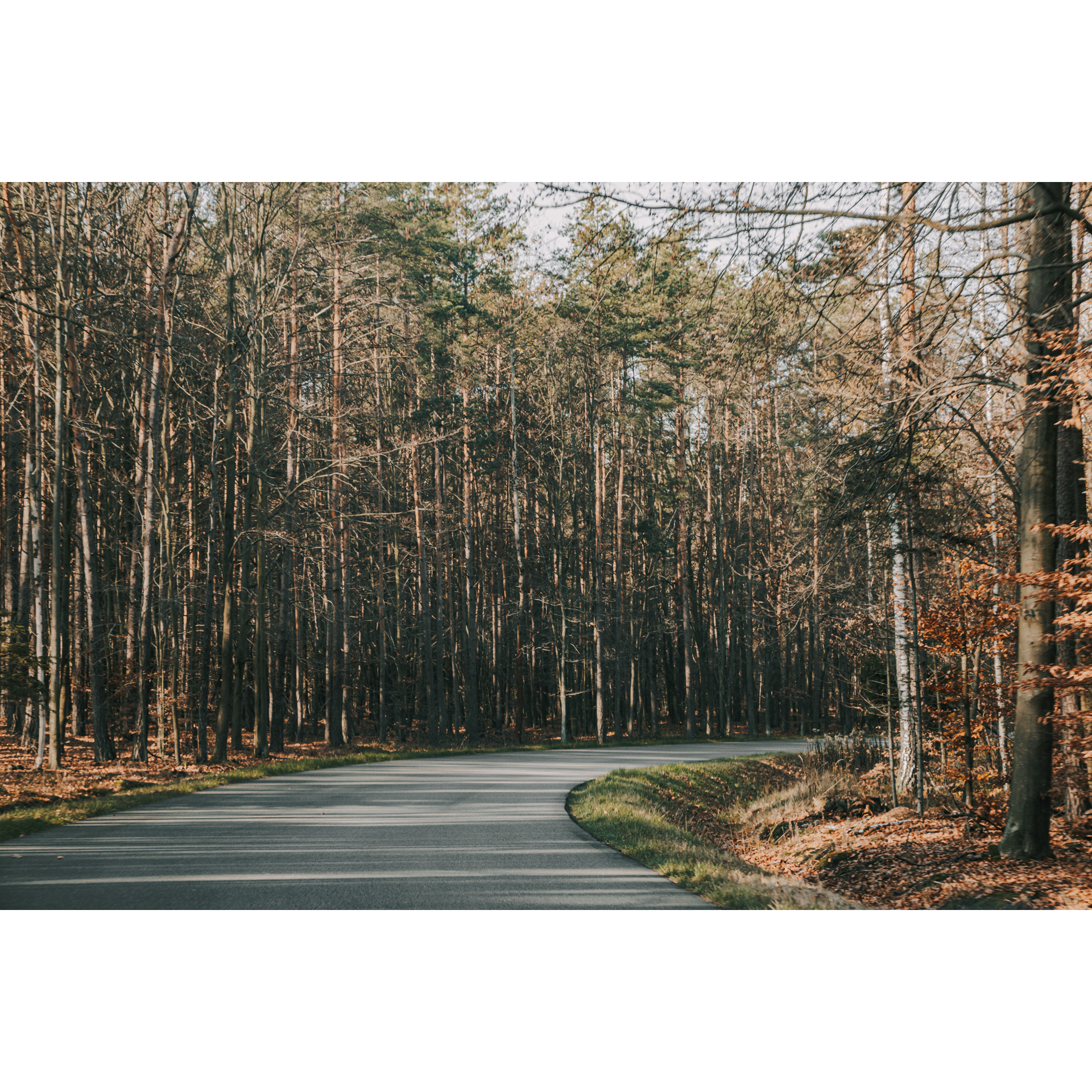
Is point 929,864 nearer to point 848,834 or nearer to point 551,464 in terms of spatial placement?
point 848,834

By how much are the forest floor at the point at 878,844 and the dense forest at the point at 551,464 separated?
488 millimetres

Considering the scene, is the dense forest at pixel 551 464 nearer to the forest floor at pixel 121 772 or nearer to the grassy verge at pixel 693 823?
the forest floor at pixel 121 772

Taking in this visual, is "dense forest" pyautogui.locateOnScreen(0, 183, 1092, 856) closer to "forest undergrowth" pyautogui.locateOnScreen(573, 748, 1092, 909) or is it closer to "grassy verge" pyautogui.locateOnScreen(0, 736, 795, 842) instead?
"forest undergrowth" pyautogui.locateOnScreen(573, 748, 1092, 909)

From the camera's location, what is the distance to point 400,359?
68.5 ft

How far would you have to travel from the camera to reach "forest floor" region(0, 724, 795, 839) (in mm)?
9039

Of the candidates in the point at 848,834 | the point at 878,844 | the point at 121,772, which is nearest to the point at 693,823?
the point at 848,834

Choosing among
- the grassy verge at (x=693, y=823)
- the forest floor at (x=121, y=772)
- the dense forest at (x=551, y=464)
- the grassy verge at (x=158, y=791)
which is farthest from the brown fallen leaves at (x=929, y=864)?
the forest floor at (x=121, y=772)

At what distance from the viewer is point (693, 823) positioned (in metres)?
12.0

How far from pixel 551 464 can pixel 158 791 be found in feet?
60.1

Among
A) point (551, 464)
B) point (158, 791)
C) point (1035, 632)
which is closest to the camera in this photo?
point (1035, 632)

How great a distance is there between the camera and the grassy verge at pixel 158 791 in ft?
26.3

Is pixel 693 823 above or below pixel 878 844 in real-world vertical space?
below

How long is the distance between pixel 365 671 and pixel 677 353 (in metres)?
17.6

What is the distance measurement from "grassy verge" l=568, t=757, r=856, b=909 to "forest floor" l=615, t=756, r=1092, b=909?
9 centimetres
